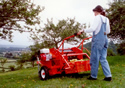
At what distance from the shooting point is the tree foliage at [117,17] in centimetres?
1476

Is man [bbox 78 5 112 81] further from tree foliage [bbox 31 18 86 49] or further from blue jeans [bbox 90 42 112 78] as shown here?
tree foliage [bbox 31 18 86 49]

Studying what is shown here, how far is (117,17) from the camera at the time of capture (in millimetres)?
15289

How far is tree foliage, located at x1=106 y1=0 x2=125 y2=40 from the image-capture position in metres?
14.8

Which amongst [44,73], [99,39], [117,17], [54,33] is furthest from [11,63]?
[99,39]

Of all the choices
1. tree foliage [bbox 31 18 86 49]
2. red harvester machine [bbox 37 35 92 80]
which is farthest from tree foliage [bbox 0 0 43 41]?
tree foliage [bbox 31 18 86 49]

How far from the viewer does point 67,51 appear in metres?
8.33

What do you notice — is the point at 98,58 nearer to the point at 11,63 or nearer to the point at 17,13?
the point at 17,13

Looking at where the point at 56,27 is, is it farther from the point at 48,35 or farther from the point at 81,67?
the point at 81,67

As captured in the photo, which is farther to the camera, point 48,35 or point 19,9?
point 48,35

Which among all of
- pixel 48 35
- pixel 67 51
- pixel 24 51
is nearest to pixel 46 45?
pixel 48 35

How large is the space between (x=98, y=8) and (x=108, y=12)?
33.4 ft

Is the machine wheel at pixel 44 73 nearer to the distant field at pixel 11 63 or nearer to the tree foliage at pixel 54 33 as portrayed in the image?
the tree foliage at pixel 54 33


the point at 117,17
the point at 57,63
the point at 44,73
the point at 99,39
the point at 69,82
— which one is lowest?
the point at 69,82

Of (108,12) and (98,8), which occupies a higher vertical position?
(108,12)
